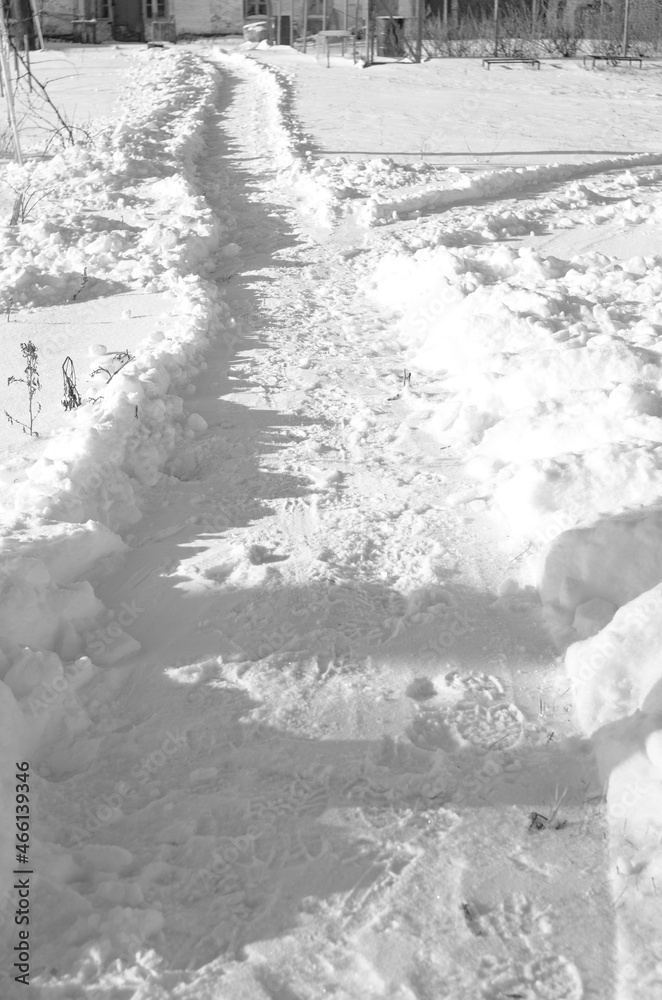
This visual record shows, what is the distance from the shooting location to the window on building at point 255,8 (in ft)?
120

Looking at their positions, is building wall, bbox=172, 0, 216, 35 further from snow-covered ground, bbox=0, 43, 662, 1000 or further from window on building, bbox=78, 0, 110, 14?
snow-covered ground, bbox=0, 43, 662, 1000

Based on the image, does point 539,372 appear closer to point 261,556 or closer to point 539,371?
point 539,371

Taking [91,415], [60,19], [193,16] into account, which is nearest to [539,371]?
[91,415]

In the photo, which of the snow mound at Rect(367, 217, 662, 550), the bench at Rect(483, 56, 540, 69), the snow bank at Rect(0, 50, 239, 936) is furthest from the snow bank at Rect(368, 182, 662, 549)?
the bench at Rect(483, 56, 540, 69)

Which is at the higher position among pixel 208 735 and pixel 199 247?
pixel 199 247

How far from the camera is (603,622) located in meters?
3.14

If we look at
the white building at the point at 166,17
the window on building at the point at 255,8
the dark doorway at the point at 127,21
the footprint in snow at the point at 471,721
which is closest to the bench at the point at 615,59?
the white building at the point at 166,17

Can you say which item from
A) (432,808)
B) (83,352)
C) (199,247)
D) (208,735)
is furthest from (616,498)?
(199,247)

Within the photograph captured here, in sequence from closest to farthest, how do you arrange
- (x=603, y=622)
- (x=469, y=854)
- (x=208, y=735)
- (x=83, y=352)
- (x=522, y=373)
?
(x=469, y=854), (x=208, y=735), (x=603, y=622), (x=522, y=373), (x=83, y=352)

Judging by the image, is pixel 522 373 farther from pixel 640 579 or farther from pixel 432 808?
pixel 432 808

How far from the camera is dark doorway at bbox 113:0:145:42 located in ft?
117

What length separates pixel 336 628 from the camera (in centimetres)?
331

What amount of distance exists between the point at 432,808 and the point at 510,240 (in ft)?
22.5

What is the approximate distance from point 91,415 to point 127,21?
3686 centimetres
